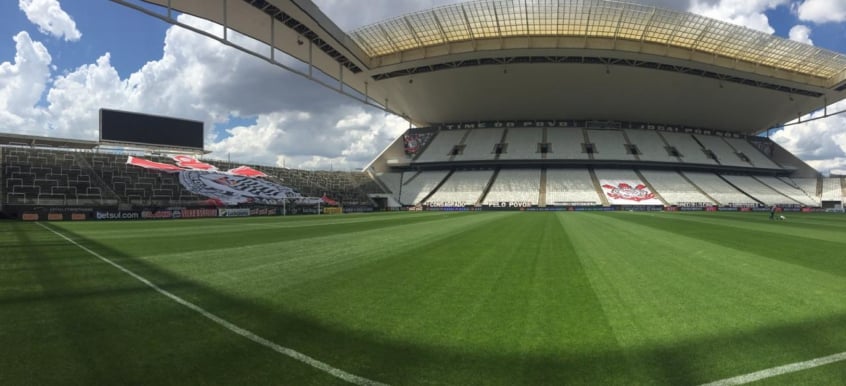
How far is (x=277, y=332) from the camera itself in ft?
14.8

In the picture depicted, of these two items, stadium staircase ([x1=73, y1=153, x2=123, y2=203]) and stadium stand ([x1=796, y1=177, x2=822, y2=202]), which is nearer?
stadium staircase ([x1=73, y1=153, x2=123, y2=203])

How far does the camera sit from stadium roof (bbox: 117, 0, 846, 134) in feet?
117

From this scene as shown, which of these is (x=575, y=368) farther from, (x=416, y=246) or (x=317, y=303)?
(x=416, y=246)

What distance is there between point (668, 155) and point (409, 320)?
68397 millimetres

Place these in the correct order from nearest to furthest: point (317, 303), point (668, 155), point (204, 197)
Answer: point (317, 303) < point (204, 197) < point (668, 155)

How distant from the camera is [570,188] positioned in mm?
57250

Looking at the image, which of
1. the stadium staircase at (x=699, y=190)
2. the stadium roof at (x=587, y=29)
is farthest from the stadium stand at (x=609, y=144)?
the stadium roof at (x=587, y=29)

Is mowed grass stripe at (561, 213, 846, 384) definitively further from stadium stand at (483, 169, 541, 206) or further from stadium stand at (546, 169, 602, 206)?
stadium stand at (546, 169, 602, 206)

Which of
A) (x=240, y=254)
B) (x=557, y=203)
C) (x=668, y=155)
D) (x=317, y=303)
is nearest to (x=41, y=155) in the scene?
(x=240, y=254)

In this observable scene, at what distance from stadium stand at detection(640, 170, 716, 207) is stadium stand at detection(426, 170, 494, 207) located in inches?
959

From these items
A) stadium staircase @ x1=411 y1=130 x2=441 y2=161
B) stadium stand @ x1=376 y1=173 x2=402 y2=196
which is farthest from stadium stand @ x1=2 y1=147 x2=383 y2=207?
stadium staircase @ x1=411 y1=130 x2=441 y2=161

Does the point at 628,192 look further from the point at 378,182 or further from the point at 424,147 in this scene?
the point at 378,182

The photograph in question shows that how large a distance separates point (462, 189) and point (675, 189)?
30750 mm

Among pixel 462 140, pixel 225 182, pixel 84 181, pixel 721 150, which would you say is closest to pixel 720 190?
pixel 721 150
